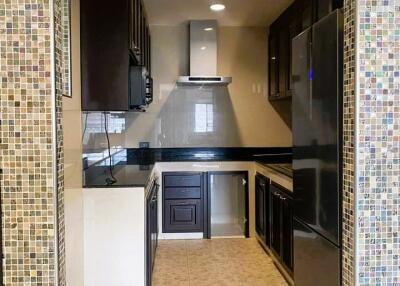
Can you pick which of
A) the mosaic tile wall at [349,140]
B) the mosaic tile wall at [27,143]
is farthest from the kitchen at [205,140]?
the mosaic tile wall at [27,143]

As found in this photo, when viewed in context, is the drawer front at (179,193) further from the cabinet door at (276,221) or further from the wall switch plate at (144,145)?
the cabinet door at (276,221)

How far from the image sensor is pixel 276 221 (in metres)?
3.79

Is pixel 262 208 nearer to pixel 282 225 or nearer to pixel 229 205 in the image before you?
pixel 229 205

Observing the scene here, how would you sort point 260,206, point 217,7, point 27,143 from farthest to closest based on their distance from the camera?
point 260,206, point 217,7, point 27,143

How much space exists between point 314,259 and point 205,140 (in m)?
3.29

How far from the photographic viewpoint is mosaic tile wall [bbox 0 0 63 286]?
4.56ft

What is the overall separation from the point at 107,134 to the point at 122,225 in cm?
160

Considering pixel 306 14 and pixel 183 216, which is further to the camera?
pixel 183 216

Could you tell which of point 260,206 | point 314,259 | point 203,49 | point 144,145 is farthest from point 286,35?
point 314,259

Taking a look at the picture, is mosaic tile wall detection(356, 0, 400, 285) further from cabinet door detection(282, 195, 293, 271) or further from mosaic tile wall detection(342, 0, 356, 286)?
cabinet door detection(282, 195, 293, 271)

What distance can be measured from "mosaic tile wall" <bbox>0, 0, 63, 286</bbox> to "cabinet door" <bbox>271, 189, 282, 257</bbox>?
2.53 metres

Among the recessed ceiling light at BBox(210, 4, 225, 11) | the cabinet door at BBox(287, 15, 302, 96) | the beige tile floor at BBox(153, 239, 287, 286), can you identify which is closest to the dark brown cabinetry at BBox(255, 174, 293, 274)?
the beige tile floor at BBox(153, 239, 287, 286)

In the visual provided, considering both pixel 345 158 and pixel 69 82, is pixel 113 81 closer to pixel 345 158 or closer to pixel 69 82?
pixel 69 82

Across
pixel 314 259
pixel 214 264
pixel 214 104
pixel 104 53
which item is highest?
pixel 104 53
